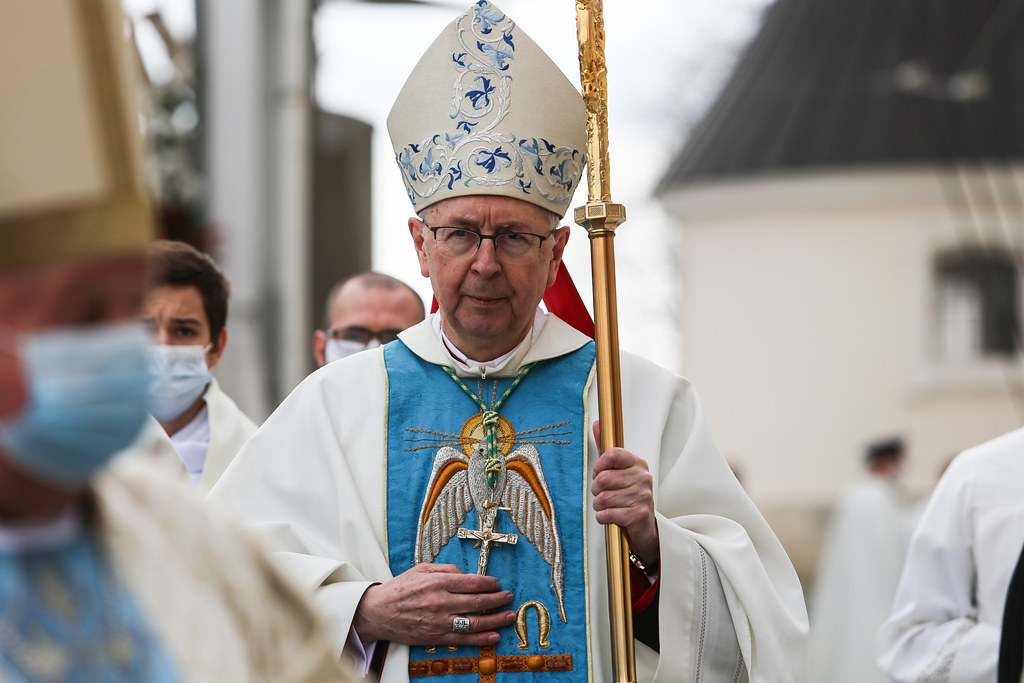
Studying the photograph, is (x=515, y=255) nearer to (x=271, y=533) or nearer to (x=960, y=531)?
(x=271, y=533)

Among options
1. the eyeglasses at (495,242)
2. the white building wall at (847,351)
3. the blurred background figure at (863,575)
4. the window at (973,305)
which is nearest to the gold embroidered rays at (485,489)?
the eyeglasses at (495,242)

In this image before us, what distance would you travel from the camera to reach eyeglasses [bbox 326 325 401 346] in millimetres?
5449

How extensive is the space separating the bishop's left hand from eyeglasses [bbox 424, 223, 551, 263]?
1.77 ft

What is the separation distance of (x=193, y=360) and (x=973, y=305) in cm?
1846

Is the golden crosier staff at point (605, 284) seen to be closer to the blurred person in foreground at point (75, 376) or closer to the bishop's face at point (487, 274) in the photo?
the bishop's face at point (487, 274)

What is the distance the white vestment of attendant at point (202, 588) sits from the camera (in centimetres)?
192

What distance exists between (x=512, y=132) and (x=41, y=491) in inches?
95.2

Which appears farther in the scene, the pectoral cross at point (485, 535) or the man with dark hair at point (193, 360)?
the man with dark hair at point (193, 360)

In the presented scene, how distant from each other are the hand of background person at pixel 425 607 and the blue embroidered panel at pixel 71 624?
59.4 inches

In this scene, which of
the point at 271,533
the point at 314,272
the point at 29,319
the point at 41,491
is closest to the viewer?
the point at 29,319

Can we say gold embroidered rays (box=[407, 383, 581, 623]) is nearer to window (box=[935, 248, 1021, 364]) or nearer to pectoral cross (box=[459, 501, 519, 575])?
pectoral cross (box=[459, 501, 519, 575])

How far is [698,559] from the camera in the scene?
364 centimetres

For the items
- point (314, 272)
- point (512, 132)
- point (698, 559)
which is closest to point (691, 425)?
point (698, 559)

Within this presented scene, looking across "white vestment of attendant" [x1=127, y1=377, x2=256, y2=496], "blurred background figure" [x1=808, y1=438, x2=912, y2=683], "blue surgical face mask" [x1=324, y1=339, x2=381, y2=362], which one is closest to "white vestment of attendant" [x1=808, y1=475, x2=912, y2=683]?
"blurred background figure" [x1=808, y1=438, x2=912, y2=683]
